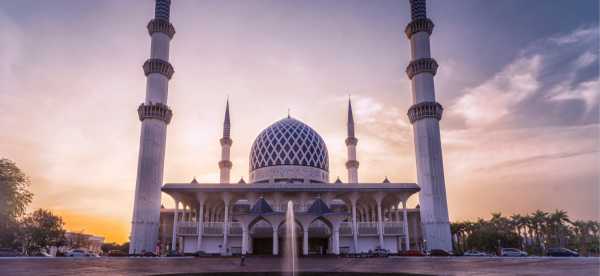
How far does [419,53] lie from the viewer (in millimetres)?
39719

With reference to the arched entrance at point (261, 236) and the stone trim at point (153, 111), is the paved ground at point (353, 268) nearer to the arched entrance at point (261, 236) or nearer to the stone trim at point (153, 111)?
the arched entrance at point (261, 236)

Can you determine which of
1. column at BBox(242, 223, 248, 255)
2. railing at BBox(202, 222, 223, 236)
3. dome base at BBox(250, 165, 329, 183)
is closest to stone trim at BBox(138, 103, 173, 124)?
railing at BBox(202, 222, 223, 236)

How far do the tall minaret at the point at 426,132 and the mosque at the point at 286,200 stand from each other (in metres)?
0.09

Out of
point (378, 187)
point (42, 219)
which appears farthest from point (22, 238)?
point (378, 187)

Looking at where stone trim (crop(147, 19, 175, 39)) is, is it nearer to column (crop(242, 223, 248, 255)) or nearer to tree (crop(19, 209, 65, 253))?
column (crop(242, 223, 248, 255))

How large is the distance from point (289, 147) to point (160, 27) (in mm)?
19336

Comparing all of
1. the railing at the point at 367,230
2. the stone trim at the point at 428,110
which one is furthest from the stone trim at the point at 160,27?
the railing at the point at 367,230

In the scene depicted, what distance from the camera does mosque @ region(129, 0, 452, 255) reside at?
34.3m

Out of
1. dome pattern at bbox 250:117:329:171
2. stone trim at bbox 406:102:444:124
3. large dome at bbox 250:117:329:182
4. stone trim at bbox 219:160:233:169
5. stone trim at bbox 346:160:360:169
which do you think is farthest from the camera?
stone trim at bbox 346:160:360:169

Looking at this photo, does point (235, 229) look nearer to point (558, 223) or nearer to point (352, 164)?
point (352, 164)

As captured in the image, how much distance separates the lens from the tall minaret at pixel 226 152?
50.9m

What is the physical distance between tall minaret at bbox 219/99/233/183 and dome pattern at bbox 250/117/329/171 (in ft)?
12.5

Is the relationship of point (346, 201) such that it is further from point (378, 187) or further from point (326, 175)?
point (326, 175)

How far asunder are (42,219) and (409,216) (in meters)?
43.5
